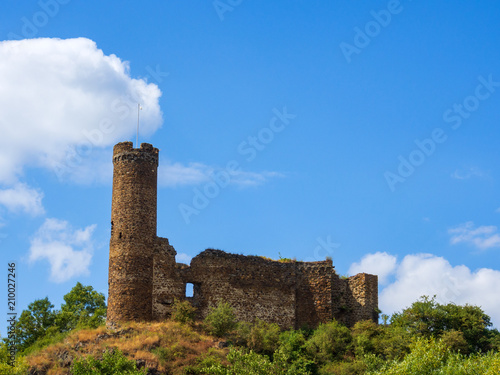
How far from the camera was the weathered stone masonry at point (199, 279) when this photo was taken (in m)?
44.5

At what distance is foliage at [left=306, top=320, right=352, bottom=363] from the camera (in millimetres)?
44250

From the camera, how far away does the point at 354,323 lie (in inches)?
1945

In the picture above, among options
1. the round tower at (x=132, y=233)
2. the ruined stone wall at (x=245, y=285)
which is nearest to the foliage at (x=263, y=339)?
the ruined stone wall at (x=245, y=285)

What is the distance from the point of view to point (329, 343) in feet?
147

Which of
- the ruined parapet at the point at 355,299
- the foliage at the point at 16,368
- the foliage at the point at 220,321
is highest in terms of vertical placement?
the ruined parapet at the point at 355,299

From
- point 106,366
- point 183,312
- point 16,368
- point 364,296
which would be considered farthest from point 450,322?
point 16,368

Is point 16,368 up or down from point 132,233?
down

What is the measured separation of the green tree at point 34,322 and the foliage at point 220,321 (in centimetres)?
1489

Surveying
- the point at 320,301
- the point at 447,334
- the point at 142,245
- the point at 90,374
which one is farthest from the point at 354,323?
the point at 90,374

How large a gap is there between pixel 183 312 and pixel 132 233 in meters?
5.08

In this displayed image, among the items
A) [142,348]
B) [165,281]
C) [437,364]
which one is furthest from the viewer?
[165,281]

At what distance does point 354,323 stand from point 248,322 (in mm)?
6908

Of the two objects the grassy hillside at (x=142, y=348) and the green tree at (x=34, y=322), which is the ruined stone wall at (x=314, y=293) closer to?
the grassy hillside at (x=142, y=348)

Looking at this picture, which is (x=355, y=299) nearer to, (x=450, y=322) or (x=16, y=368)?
(x=450, y=322)
